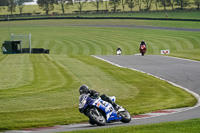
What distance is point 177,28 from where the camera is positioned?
276ft

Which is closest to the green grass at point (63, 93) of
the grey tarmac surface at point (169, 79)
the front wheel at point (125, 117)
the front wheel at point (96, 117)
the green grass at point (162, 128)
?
the grey tarmac surface at point (169, 79)

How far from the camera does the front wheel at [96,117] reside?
12.6 m

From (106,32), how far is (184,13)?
100ft

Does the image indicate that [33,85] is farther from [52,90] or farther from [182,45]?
[182,45]

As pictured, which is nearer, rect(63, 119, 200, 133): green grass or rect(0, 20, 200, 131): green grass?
rect(63, 119, 200, 133): green grass

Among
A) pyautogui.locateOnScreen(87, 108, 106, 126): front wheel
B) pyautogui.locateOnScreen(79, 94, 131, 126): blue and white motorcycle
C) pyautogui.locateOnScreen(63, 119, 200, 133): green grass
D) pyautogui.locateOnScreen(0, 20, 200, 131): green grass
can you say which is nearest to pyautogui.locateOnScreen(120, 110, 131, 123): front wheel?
pyautogui.locateOnScreen(79, 94, 131, 126): blue and white motorcycle

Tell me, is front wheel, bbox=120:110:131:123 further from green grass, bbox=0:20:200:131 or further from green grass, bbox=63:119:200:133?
green grass, bbox=0:20:200:131

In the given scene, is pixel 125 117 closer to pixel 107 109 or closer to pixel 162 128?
pixel 107 109

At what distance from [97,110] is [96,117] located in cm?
27

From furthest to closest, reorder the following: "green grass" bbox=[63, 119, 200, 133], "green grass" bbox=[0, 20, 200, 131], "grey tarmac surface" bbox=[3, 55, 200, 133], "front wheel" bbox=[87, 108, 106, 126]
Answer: "green grass" bbox=[0, 20, 200, 131] → "grey tarmac surface" bbox=[3, 55, 200, 133] → "front wheel" bbox=[87, 108, 106, 126] → "green grass" bbox=[63, 119, 200, 133]

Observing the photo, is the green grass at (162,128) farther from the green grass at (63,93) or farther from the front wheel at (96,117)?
the green grass at (63,93)

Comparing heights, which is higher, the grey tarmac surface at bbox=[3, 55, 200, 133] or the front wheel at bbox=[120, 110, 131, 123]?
→ the front wheel at bbox=[120, 110, 131, 123]

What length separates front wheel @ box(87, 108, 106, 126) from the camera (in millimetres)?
12650

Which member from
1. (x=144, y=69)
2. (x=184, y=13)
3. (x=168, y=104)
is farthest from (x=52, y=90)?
(x=184, y=13)
